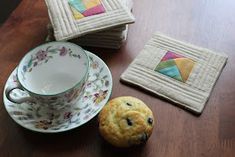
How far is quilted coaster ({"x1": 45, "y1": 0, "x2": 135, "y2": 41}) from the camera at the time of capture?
0.69 m

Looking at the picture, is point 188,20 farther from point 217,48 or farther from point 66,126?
point 66,126

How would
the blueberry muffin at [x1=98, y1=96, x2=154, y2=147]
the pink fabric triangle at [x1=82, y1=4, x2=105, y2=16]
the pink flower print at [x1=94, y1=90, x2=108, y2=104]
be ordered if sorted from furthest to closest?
the pink fabric triangle at [x1=82, y1=4, x2=105, y2=16]
the pink flower print at [x1=94, y1=90, x2=108, y2=104]
the blueberry muffin at [x1=98, y1=96, x2=154, y2=147]

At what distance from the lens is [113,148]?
0.56m

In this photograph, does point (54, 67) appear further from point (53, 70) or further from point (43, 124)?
point (43, 124)

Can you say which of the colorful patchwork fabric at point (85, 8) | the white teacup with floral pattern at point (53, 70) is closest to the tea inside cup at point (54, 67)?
the white teacup with floral pattern at point (53, 70)

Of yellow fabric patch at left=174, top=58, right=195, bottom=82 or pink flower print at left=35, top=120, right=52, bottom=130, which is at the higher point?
yellow fabric patch at left=174, top=58, right=195, bottom=82

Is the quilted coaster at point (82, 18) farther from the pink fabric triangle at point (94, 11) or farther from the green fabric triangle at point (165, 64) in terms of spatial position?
the green fabric triangle at point (165, 64)

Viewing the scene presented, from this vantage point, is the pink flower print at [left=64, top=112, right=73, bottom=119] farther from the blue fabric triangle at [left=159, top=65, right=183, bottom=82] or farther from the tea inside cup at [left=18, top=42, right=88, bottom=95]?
the blue fabric triangle at [left=159, top=65, right=183, bottom=82]

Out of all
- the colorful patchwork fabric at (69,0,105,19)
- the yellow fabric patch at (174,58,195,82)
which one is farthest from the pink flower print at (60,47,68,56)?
the yellow fabric patch at (174,58,195,82)

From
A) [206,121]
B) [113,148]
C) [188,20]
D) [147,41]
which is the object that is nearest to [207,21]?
[188,20]

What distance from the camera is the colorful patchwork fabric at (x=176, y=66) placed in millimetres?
644

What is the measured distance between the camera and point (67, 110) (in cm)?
62

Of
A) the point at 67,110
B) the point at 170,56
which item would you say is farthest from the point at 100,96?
→ the point at 170,56

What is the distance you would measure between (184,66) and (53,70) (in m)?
0.26
